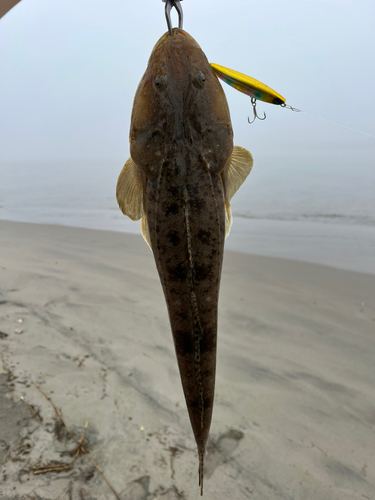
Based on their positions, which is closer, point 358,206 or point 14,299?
point 14,299

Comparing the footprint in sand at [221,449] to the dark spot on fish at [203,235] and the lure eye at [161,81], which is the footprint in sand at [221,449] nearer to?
the dark spot on fish at [203,235]

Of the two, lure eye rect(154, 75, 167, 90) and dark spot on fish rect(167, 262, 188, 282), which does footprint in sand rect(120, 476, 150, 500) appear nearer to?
dark spot on fish rect(167, 262, 188, 282)

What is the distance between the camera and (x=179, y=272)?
4.13 feet

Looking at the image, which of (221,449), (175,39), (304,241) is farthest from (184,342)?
(304,241)

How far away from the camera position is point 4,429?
9.69ft

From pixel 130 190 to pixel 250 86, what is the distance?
0.56 metres

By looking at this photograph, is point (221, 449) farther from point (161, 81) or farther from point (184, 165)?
point (161, 81)

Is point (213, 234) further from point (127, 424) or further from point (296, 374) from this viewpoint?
point (296, 374)

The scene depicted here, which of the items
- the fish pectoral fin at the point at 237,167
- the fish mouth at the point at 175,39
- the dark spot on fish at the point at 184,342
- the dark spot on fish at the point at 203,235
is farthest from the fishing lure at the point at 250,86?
the dark spot on fish at the point at 184,342

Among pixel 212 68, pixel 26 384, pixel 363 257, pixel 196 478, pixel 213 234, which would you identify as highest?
pixel 212 68

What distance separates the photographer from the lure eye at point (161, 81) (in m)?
1.21

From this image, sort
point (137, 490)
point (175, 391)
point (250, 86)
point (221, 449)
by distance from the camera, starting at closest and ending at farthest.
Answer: point (250, 86)
point (137, 490)
point (221, 449)
point (175, 391)

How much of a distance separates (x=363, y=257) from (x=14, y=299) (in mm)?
6093

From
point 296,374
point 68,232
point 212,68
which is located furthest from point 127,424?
point 68,232
